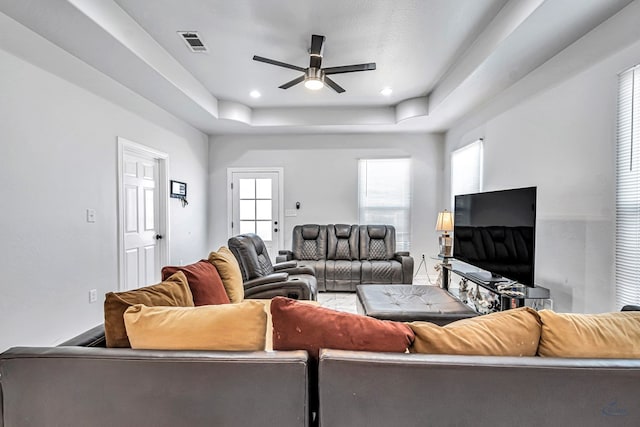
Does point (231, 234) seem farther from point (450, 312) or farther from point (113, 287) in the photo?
point (450, 312)

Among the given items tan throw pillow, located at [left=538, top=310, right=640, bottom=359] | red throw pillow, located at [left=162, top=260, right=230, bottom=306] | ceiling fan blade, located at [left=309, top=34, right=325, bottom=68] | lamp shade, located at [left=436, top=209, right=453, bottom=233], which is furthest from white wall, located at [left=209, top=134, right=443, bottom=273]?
tan throw pillow, located at [left=538, top=310, right=640, bottom=359]

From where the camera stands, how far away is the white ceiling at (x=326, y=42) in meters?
2.26

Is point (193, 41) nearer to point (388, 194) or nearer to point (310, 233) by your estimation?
point (310, 233)

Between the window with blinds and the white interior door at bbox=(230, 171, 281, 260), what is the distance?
4548 mm

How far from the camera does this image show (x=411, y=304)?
2.57 meters

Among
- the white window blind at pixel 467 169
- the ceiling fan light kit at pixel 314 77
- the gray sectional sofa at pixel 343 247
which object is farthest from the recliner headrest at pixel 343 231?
the ceiling fan light kit at pixel 314 77

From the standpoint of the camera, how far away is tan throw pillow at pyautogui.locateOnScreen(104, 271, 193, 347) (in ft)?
3.87

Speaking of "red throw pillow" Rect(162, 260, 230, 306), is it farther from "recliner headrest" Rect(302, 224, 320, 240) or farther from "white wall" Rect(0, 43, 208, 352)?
"recliner headrest" Rect(302, 224, 320, 240)

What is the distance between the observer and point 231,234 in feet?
19.0

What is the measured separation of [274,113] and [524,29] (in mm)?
3549

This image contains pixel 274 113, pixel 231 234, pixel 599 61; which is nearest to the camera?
pixel 599 61

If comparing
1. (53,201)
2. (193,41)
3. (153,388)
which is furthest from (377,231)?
(153,388)

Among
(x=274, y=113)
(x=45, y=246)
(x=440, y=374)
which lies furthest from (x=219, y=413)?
(x=274, y=113)

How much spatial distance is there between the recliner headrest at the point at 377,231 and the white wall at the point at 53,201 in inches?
139
